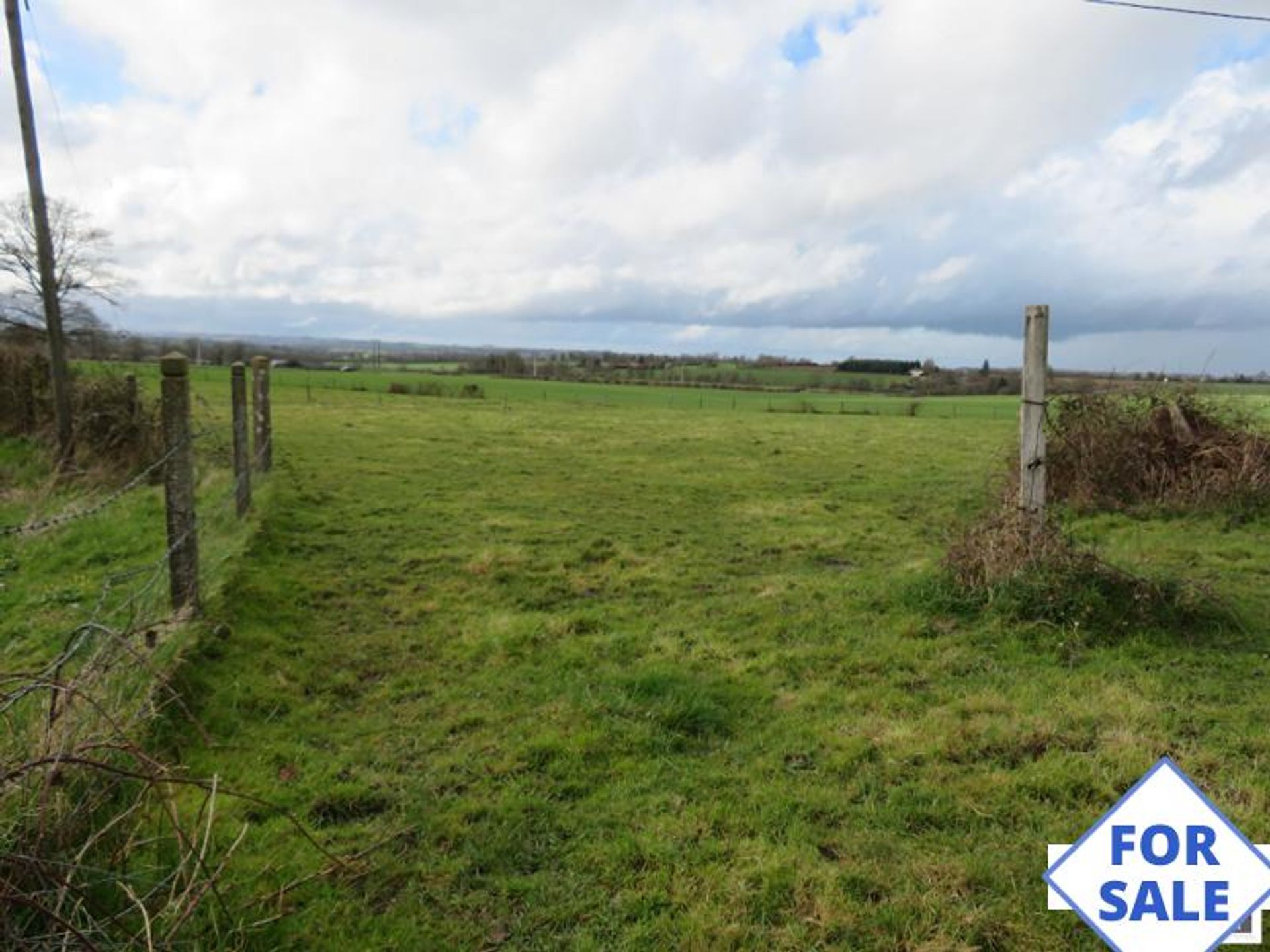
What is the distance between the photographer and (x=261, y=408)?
38.3 feet

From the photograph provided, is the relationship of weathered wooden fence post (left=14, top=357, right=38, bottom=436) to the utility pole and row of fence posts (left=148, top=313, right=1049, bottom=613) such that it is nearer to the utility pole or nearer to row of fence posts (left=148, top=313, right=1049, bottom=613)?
the utility pole

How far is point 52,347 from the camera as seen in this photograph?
13.8 meters

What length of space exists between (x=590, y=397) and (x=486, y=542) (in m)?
37.4

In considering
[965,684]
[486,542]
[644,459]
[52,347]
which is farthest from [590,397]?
[965,684]

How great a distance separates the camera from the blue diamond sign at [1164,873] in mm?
2400

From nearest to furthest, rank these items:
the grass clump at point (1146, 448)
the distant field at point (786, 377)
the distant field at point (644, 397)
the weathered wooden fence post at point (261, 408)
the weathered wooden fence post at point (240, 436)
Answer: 1. the weathered wooden fence post at point (240, 436)
2. the grass clump at point (1146, 448)
3. the weathered wooden fence post at point (261, 408)
4. the distant field at point (644, 397)
5. the distant field at point (786, 377)

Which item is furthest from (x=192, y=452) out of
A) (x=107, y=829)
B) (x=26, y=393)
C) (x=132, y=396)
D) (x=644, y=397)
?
(x=644, y=397)

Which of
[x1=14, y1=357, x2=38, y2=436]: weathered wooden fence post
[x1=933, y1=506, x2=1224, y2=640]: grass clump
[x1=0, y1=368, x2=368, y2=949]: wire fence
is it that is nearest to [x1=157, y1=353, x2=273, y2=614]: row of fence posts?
[x1=0, y1=368, x2=368, y2=949]: wire fence

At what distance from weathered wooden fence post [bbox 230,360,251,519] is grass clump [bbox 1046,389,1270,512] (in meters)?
10.5

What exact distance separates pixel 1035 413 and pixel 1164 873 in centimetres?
454

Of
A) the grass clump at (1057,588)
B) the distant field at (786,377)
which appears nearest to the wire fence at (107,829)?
the grass clump at (1057,588)

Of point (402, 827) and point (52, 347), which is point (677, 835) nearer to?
point (402, 827)

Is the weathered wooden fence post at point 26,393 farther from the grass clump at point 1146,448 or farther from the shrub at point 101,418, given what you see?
the grass clump at point 1146,448

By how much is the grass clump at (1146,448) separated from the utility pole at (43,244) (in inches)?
621
